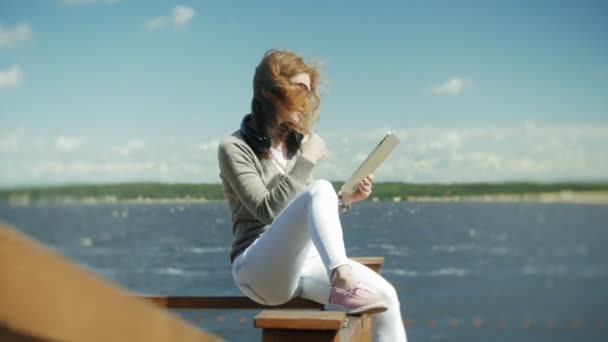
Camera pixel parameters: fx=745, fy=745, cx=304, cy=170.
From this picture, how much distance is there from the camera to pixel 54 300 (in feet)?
1.22

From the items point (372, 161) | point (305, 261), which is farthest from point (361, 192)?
point (305, 261)

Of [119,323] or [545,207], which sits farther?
[545,207]

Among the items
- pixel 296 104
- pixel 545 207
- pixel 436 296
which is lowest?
pixel 545 207

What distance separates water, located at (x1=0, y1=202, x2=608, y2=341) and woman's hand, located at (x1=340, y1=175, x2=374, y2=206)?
863 inches

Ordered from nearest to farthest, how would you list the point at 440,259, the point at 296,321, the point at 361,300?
the point at 296,321
the point at 361,300
the point at 440,259

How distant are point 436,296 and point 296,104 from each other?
4887cm

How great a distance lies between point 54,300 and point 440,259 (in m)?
67.0

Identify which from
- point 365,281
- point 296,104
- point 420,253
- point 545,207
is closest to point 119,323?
point 365,281

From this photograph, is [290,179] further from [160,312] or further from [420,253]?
[420,253]

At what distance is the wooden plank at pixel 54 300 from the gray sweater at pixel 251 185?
173 centimetres

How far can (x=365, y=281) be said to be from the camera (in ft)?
6.43

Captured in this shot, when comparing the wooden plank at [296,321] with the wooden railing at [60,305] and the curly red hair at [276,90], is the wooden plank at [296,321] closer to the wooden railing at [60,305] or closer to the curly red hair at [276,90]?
the wooden railing at [60,305]

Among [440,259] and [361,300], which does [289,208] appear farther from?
[440,259]

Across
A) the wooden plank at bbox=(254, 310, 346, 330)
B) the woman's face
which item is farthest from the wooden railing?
the woman's face
